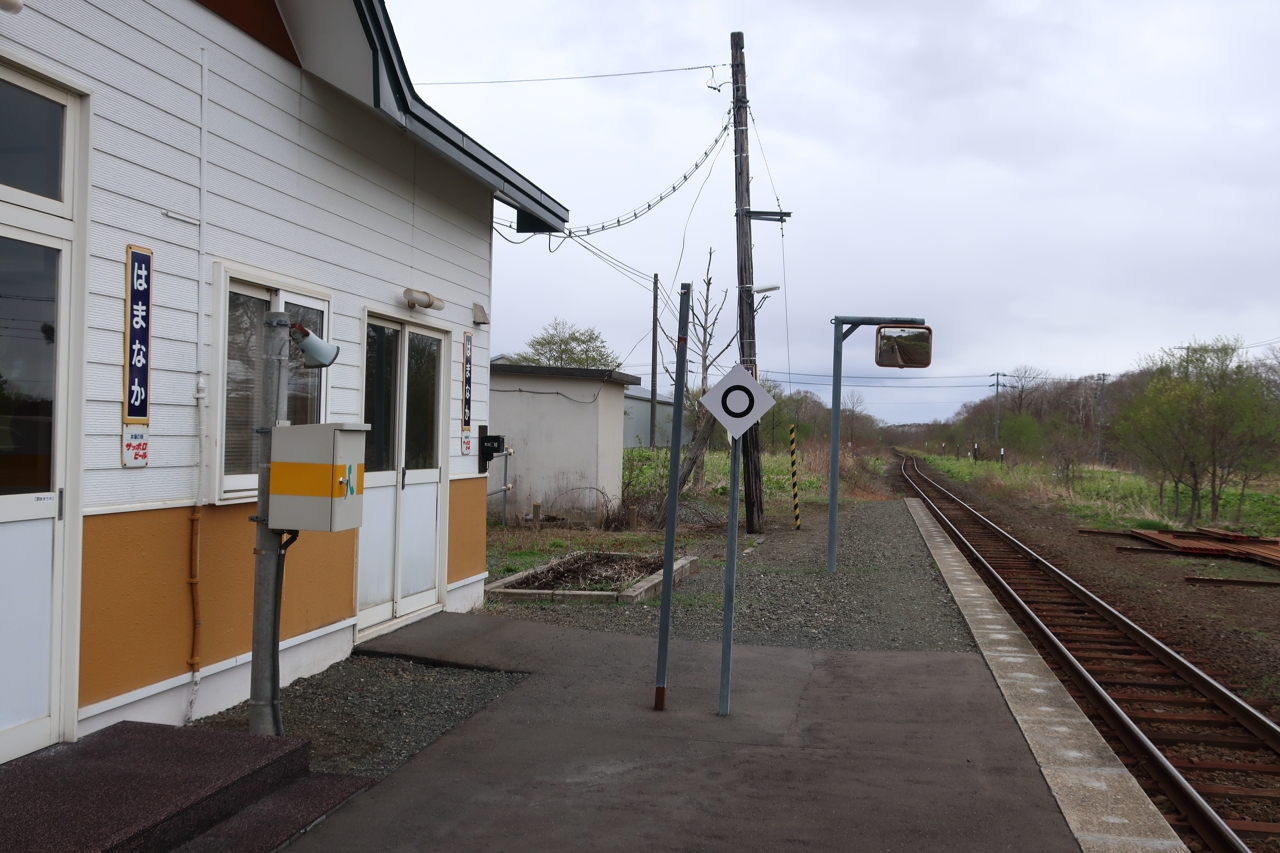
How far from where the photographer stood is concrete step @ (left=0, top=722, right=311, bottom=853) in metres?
3.25

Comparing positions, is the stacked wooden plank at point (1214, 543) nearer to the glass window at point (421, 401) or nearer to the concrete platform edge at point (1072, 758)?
the concrete platform edge at point (1072, 758)

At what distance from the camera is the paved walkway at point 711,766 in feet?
13.0

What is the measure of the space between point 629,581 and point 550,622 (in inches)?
83.5

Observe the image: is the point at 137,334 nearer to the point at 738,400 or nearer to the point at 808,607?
the point at 738,400

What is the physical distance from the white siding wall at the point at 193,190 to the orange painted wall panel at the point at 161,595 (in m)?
0.18

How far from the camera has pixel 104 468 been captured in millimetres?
4391

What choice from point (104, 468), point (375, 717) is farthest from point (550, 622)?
point (104, 468)

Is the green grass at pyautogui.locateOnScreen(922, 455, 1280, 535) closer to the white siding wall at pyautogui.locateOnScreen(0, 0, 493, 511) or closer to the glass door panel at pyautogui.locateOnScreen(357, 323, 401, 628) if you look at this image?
the glass door panel at pyautogui.locateOnScreen(357, 323, 401, 628)

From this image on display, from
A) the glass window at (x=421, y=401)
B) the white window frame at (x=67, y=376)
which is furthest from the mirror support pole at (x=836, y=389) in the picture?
the white window frame at (x=67, y=376)

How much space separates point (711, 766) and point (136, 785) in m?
2.63

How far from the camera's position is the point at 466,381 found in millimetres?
8352

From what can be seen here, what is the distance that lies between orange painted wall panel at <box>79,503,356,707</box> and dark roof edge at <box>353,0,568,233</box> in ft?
9.47

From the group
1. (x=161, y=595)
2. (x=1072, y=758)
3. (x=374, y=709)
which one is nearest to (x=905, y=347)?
(x=1072, y=758)

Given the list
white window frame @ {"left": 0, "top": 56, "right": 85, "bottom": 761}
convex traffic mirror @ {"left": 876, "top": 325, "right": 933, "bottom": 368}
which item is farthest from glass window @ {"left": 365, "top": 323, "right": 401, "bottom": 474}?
convex traffic mirror @ {"left": 876, "top": 325, "right": 933, "bottom": 368}
